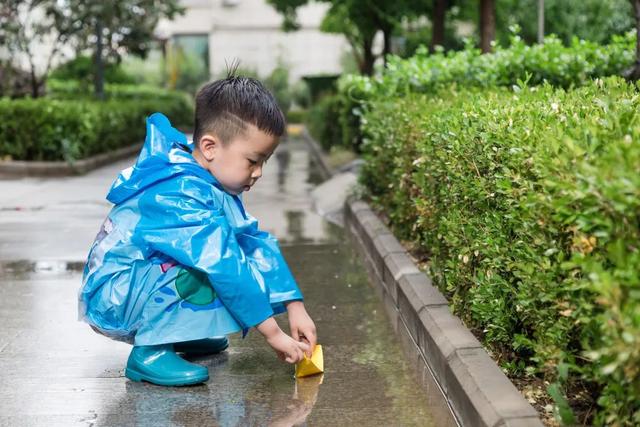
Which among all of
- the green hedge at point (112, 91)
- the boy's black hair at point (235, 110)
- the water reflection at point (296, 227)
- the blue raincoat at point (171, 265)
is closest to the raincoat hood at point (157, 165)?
the blue raincoat at point (171, 265)

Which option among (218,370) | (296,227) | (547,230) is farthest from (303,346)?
(296,227)

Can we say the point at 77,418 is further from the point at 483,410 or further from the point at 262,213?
the point at 262,213

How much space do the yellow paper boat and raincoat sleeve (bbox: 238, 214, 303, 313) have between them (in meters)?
0.27

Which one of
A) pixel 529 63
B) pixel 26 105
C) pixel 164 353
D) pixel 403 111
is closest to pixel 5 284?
Result: pixel 164 353

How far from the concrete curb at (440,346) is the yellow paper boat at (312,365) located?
0.47 m

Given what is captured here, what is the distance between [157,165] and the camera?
451 cm

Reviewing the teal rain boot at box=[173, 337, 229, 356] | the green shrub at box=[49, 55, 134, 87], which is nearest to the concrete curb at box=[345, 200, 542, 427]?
the teal rain boot at box=[173, 337, 229, 356]

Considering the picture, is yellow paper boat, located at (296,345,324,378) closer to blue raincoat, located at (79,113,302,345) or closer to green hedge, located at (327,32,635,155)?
blue raincoat, located at (79,113,302,345)

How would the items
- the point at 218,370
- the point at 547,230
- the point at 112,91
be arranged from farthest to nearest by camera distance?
the point at 112,91 → the point at 218,370 → the point at 547,230

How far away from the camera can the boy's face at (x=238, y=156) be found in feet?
14.6

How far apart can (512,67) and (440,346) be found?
4.59 meters

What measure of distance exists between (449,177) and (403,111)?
2383mm

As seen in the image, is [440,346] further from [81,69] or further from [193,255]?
[81,69]

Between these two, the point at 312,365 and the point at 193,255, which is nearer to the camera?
the point at 193,255
